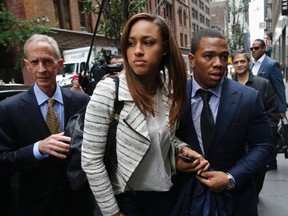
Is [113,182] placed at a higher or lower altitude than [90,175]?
lower

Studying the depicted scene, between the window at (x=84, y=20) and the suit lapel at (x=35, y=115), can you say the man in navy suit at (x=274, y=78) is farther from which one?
the window at (x=84, y=20)

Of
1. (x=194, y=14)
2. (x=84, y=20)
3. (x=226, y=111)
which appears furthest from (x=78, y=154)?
(x=194, y=14)

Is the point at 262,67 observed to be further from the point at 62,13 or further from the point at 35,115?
the point at 62,13

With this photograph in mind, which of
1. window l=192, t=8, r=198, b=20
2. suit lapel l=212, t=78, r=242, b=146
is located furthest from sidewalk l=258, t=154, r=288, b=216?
window l=192, t=8, r=198, b=20

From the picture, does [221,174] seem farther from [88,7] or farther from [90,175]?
[88,7]

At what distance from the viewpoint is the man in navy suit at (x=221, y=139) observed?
1706mm

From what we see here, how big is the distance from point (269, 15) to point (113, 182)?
46655 mm

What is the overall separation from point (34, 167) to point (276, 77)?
391 centimetres

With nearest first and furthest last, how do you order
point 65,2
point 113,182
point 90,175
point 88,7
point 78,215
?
1. point 90,175
2. point 113,182
3. point 78,215
4. point 88,7
5. point 65,2

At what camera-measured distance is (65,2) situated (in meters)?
21.6

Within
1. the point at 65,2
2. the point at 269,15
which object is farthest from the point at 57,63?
the point at 269,15

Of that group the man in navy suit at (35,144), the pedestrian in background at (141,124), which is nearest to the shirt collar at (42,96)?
the man in navy suit at (35,144)

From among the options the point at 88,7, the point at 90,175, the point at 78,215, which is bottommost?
the point at 78,215

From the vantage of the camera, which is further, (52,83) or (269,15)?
(269,15)
